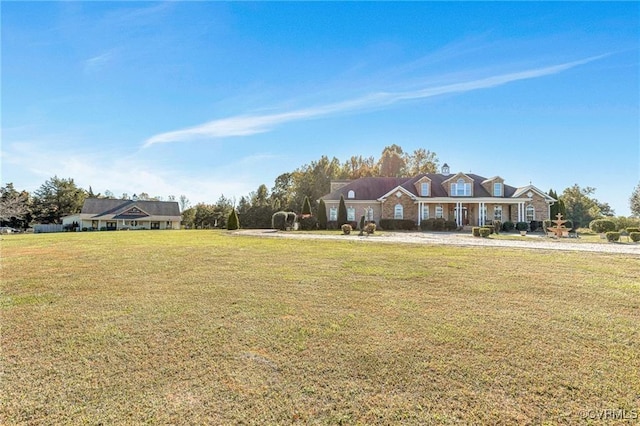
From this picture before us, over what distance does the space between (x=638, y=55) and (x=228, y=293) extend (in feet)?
53.5

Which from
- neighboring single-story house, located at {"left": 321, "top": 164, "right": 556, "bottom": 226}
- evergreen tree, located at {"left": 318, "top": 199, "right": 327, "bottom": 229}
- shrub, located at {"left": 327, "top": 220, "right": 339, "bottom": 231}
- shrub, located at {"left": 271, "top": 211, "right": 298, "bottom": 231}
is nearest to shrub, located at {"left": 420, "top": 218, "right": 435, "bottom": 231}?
neighboring single-story house, located at {"left": 321, "top": 164, "right": 556, "bottom": 226}

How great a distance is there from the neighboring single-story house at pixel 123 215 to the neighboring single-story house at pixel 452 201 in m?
35.4

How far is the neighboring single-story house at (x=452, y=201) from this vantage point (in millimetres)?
31031

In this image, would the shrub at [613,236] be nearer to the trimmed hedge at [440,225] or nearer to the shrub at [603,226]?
the shrub at [603,226]

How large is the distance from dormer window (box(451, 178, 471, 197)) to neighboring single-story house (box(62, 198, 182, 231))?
151ft

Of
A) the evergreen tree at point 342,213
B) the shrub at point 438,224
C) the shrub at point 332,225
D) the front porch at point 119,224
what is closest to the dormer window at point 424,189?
the shrub at point 438,224

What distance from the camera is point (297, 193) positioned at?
1934 inches

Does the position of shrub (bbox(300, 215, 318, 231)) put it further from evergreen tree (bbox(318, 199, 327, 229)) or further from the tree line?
the tree line

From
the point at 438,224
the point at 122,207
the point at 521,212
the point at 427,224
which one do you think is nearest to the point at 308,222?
the point at 427,224

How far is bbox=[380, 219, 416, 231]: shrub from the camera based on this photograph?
100 feet

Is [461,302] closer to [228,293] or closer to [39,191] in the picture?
[228,293]

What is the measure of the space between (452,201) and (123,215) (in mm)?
50394

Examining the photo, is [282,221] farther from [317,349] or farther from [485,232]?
[317,349]

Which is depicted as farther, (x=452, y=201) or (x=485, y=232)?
(x=452, y=201)
